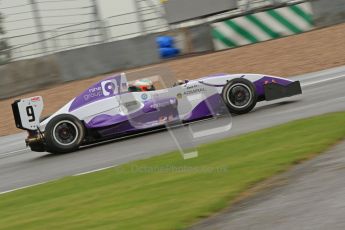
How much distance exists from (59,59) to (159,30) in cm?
368

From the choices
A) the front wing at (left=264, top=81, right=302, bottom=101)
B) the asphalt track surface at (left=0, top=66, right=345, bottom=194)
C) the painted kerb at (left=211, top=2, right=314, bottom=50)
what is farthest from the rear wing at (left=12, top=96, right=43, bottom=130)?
the painted kerb at (left=211, top=2, right=314, bottom=50)

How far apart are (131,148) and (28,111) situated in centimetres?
189

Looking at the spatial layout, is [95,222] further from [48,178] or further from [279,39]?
[279,39]

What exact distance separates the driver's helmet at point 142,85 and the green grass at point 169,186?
7.90 feet

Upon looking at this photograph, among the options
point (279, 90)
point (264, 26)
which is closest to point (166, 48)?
point (264, 26)

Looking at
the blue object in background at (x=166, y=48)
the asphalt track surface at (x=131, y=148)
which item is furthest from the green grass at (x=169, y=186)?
the blue object in background at (x=166, y=48)

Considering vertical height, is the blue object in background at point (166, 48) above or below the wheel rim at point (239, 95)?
above

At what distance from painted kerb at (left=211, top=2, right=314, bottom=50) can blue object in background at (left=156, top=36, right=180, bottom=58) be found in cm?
158

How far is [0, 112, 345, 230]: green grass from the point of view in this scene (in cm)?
556

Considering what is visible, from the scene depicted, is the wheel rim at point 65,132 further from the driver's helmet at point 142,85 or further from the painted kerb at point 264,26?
the painted kerb at point 264,26

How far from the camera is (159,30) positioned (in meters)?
22.4

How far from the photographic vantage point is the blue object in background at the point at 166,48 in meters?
21.6

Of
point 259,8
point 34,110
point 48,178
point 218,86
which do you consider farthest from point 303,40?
point 48,178

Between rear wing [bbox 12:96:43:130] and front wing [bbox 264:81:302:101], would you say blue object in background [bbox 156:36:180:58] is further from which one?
rear wing [bbox 12:96:43:130]
